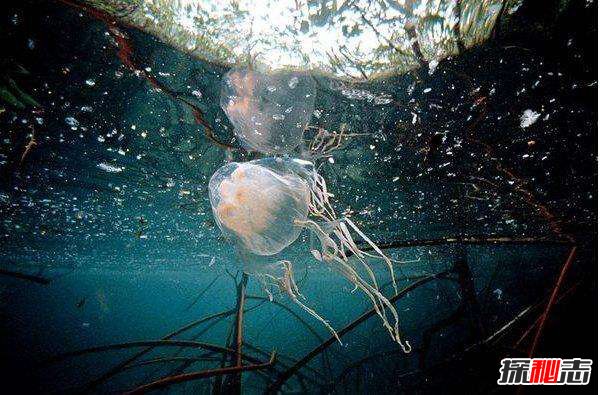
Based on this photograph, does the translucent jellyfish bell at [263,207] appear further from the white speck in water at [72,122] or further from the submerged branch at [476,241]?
the white speck in water at [72,122]

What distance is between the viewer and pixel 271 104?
2.66 meters

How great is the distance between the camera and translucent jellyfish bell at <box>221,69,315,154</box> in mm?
2693

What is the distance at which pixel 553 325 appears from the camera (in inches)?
245

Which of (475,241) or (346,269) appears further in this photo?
(346,269)

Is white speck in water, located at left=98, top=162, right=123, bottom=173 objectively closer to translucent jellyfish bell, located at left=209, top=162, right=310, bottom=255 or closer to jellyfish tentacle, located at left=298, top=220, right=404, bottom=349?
translucent jellyfish bell, located at left=209, top=162, right=310, bottom=255

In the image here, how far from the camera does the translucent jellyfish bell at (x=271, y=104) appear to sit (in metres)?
2.69

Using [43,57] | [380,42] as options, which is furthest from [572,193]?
[43,57]

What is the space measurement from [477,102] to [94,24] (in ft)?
13.0

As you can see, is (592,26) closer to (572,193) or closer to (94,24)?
(94,24)

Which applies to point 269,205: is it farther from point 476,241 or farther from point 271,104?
point 476,241

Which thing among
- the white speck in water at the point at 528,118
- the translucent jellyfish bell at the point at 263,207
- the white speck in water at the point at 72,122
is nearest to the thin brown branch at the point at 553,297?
the translucent jellyfish bell at the point at 263,207

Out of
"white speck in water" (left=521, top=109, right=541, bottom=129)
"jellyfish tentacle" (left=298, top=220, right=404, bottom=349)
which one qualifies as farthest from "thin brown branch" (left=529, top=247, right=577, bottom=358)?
"white speck in water" (left=521, top=109, right=541, bottom=129)

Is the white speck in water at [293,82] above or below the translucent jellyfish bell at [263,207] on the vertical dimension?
above

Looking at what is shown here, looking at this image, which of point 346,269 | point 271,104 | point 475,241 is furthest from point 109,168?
point 475,241
